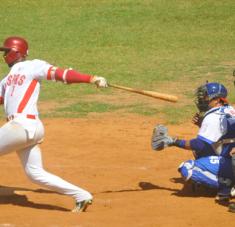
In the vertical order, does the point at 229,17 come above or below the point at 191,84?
above

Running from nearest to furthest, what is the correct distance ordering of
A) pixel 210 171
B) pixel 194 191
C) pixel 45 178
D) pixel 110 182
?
pixel 45 178 < pixel 210 171 < pixel 194 191 < pixel 110 182

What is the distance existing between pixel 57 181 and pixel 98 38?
1377 centimetres

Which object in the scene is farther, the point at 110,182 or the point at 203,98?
the point at 110,182

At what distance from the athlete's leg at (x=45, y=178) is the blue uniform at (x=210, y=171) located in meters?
1.28

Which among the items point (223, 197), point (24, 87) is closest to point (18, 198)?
point (24, 87)

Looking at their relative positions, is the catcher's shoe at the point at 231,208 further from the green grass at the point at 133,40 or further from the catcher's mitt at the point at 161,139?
the green grass at the point at 133,40

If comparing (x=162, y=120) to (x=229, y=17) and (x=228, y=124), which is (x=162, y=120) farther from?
(x=229, y=17)

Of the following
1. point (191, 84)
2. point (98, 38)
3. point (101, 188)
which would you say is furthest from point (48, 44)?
point (101, 188)

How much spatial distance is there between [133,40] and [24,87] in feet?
44.0

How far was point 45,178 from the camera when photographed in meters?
8.09

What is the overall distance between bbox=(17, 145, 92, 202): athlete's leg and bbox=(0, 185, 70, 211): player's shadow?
1.21ft

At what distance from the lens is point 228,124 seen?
842 cm

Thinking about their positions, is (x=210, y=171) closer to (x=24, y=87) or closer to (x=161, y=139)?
(x=161, y=139)

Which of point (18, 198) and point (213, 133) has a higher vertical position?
point (213, 133)
